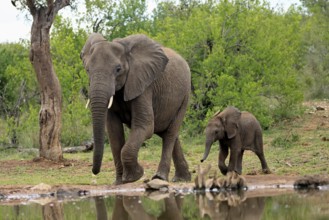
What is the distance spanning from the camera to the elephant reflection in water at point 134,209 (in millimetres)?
10887

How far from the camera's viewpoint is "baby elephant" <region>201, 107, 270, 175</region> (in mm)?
16688

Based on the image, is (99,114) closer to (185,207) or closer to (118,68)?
(118,68)

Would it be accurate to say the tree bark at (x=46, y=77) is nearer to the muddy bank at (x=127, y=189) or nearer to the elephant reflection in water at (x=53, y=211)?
the muddy bank at (x=127, y=189)

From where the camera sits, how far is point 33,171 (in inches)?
786

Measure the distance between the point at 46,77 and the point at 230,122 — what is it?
6202 mm

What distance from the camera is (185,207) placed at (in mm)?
11664

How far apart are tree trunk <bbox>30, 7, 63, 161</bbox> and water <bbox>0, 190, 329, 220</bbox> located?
7838 millimetres

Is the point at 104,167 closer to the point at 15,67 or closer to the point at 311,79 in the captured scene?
the point at 15,67

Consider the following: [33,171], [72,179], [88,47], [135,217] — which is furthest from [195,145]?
[135,217]

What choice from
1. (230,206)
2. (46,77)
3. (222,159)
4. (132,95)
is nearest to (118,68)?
(132,95)

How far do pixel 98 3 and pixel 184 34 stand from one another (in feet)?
37.0

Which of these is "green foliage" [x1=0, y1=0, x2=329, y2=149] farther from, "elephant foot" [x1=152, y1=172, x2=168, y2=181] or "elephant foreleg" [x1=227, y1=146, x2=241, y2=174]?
"elephant foot" [x1=152, y1=172, x2=168, y2=181]

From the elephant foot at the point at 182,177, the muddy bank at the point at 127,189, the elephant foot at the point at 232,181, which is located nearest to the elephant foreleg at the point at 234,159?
the elephant foot at the point at 182,177

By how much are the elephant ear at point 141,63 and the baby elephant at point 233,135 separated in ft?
7.73
